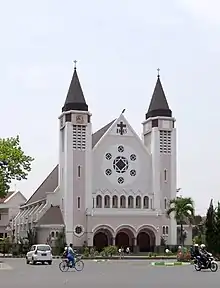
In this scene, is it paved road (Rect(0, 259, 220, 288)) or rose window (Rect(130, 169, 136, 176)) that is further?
rose window (Rect(130, 169, 136, 176))

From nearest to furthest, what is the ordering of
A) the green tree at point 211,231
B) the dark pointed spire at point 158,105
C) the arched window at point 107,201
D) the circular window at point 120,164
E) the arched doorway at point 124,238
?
the green tree at point 211,231 → the arched doorway at point 124,238 → the arched window at point 107,201 → the circular window at point 120,164 → the dark pointed spire at point 158,105

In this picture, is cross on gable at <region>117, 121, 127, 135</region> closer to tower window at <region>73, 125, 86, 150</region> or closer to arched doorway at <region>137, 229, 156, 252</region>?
tower window at <region>73, 125, 86, 150</region>

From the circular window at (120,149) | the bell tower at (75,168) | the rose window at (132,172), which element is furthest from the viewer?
the rose window at (132,172)

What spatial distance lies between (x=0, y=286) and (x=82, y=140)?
6188 cm

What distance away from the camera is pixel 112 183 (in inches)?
3310

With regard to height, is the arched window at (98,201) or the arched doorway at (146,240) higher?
the arched window at (98,201)

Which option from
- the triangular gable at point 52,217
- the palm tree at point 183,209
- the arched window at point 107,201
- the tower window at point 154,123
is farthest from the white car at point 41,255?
the tower window at point 154,123

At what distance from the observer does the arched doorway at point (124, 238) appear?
82875mm

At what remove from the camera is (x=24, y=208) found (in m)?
105

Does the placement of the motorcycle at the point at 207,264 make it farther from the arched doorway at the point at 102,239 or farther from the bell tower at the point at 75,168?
the arched doorway at the point at 102,239

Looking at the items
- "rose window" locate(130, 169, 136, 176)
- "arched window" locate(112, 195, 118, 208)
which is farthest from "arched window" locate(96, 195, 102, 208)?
"rose window" locate(130, 169, 136, 176)

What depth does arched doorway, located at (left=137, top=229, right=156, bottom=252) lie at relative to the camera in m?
83.2

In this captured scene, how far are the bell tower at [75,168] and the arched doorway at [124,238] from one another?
196 inches

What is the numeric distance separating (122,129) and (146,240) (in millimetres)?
14750
